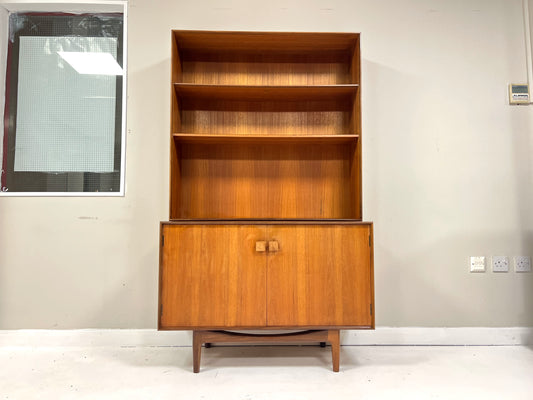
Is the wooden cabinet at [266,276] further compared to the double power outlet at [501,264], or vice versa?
the double power outlet at [501,264]

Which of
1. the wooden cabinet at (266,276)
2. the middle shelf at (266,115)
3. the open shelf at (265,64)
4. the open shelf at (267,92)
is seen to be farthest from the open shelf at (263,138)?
the wooden cabinet at (266,276)

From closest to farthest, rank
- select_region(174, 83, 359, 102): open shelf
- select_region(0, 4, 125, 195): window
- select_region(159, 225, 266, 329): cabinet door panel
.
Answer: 1. select_region(159, 225, 266, 329): cabinet door panel
2. select_region(174, 83, 359, 102): open shelf
3. select_region(0, 4, 125, 195): window

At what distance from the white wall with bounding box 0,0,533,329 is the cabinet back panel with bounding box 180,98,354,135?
0.68 feet

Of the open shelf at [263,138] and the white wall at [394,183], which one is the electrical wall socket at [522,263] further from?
the open shelf at [263,138]

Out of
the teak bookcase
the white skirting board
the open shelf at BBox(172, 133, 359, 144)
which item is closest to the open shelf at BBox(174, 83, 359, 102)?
the teak bookcase

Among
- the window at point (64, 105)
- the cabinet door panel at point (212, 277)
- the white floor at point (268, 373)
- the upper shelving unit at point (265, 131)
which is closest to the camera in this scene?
the white floor at point (268, 373)

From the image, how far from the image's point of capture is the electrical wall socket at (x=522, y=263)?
2074 millimetres

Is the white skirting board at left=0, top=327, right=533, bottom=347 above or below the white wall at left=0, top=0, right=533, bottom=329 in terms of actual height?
below

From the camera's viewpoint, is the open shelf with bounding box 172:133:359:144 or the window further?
the window

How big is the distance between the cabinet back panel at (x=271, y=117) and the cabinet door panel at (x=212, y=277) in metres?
0.74

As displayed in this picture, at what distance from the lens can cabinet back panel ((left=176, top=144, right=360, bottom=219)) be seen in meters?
2.01

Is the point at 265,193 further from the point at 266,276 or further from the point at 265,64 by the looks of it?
the point at 265,64

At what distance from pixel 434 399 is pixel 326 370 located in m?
0.50

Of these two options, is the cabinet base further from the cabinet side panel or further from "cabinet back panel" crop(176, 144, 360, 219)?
the cabinet side panel
